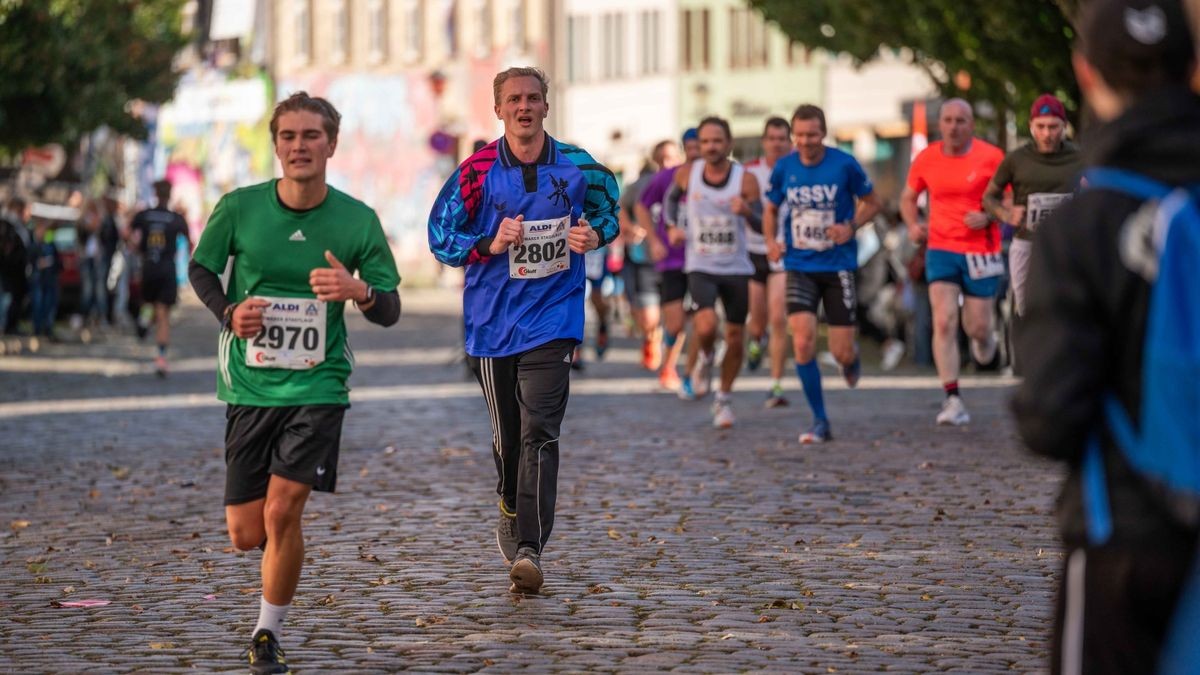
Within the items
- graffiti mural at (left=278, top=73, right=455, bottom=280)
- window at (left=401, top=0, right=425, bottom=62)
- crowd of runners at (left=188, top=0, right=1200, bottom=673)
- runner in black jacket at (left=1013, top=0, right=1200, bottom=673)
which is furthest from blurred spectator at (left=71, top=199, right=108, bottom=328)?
window at (left=401, top=0, right=425, bottom=62)

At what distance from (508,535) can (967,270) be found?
735cm

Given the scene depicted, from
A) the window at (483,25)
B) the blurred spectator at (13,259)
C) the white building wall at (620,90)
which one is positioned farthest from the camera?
the window at (483,25)

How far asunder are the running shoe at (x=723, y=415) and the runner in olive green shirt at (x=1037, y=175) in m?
2.50

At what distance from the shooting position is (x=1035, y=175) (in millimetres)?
14758

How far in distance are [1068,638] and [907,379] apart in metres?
18.6

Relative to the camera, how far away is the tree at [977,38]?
2791cm

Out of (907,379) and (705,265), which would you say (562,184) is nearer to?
(705,265)

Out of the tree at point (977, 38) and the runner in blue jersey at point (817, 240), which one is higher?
the tree at point (977, 38)

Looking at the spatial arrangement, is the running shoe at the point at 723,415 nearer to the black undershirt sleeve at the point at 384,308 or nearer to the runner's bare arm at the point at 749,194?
the runner's bare arm at the point at 749,194

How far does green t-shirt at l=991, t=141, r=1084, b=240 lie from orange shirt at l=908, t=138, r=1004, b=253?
1.68 ft

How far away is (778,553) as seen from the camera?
9766 mm

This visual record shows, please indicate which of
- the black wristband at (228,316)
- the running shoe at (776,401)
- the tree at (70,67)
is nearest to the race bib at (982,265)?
the running shoe at (776,401)

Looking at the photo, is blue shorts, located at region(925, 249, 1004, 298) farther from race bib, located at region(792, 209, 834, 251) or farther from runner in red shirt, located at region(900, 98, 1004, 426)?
race bib, located at region(792, 209, 834, 251)

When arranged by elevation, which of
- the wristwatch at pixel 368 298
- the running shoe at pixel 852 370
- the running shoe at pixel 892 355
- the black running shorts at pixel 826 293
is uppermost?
the wristwatch at pixel 368 298
